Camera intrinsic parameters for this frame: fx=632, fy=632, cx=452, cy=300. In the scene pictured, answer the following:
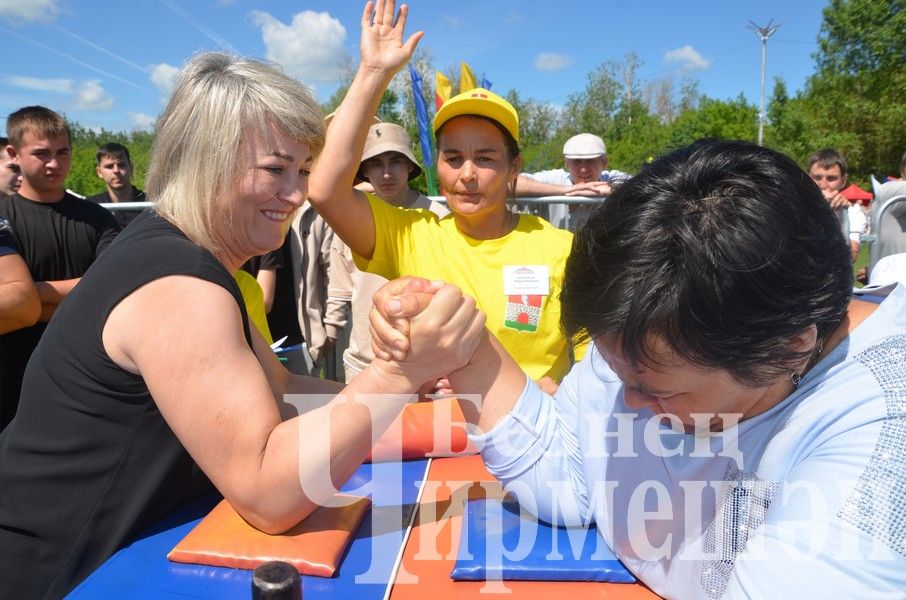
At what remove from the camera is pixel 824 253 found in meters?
0.92

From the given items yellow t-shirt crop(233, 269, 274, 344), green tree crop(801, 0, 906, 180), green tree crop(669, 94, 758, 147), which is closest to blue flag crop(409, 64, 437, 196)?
yellow t-shirt crop(233, 269, 274, 344)

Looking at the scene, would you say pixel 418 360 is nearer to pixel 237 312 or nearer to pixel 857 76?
pixel 237 312

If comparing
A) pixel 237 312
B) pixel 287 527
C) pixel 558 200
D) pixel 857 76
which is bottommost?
pixel 287 527

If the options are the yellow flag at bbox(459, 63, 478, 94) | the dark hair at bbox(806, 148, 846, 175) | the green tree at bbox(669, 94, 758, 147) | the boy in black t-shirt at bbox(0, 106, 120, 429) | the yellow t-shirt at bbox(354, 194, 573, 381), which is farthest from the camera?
the green tree at bbox(669, 94, 758, 147)

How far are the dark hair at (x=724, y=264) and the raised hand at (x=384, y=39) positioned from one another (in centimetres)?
134

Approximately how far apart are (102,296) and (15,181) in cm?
393

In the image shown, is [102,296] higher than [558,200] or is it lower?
lower

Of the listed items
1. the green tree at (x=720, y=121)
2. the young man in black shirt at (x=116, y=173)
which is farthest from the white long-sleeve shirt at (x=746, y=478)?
the green tree at (x=720, y=121)

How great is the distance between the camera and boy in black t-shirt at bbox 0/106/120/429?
3340 millimetres

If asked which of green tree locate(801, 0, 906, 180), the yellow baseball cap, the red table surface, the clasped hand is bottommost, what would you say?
the red table surface

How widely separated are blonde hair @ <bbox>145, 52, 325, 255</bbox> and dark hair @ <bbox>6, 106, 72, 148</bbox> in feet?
9.05

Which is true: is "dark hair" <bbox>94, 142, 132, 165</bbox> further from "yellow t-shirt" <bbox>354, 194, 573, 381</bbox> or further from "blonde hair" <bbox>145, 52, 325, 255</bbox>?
"blonde hair" <bbox>145, 52, 325, 255</bbox>

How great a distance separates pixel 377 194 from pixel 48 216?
71.2 inches

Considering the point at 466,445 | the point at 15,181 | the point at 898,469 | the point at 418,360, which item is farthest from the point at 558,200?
the point at 15,181
